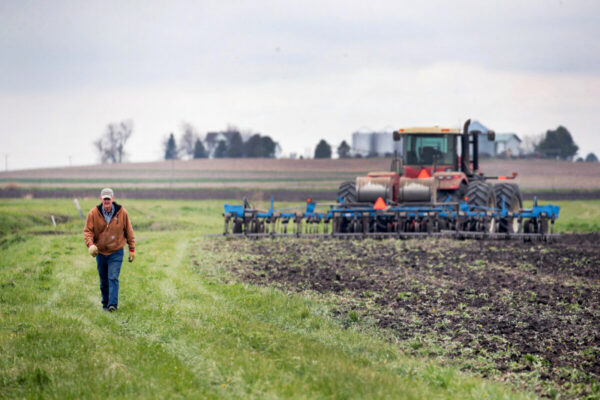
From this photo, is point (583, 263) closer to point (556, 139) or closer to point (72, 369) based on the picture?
point (72, 369)

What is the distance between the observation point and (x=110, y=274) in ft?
33.5

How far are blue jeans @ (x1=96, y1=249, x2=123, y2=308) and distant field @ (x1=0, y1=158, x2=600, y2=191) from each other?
150 ft

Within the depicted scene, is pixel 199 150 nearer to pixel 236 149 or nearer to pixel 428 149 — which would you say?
pixel 236 149

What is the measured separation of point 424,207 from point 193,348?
51.0 ft

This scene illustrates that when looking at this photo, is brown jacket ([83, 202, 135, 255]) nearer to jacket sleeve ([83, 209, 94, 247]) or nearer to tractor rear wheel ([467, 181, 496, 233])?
jacket sleeve ([83, 209, 94, 247])

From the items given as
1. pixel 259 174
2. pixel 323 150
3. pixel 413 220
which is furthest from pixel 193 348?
pixel 323 150

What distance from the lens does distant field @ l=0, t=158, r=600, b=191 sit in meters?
60.4

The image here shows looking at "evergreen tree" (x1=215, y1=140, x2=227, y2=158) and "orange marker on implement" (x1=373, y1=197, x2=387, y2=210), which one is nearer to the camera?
"orange marker on implement" (x1=373, y1=197, x2=387, y2=210)

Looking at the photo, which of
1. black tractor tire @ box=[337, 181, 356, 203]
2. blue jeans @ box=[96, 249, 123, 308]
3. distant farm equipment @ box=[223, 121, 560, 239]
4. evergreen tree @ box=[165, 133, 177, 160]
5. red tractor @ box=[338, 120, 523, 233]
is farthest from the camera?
evergreen tree @ box=[165, 133, 177, 160]

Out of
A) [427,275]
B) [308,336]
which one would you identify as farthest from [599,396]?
[427,275]

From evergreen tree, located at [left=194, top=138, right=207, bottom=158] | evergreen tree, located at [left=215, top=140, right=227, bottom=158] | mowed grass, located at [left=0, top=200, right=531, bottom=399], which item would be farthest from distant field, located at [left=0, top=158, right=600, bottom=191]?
mowed grass, located at [left=0, top=200, right=531, bottom=399]

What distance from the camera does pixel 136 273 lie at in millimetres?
14211

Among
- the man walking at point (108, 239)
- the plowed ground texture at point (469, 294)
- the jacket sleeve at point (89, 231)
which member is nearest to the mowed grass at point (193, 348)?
the man walking at point (108, 239)

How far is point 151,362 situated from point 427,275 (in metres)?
7.83
